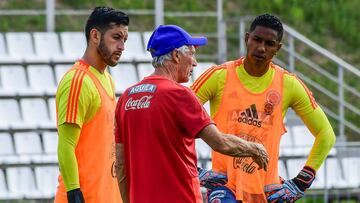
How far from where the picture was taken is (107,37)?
9055mm

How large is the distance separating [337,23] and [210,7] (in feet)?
8.17

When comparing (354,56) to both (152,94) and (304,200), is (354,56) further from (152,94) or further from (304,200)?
(152,94)

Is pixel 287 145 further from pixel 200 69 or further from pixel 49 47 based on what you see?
pixel 49 47

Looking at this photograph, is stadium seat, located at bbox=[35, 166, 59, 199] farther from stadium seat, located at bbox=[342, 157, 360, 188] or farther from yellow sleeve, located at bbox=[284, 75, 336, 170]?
yellow sleeve, located at bbox=[284, 75, 336, 170]

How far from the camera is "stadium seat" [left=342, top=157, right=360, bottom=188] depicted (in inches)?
637

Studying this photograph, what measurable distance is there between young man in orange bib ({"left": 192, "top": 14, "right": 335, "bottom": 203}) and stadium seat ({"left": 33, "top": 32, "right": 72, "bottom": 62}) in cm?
750

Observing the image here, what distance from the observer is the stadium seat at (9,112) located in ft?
52.6

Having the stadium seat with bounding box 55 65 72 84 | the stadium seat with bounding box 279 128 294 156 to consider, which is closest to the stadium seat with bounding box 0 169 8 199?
the stadium seat with bounding box 55 65 72 84

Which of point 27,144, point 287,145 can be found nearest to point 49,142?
point 27,144

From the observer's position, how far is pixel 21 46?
1697cm

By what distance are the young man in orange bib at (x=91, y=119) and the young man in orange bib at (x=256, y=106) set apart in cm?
79

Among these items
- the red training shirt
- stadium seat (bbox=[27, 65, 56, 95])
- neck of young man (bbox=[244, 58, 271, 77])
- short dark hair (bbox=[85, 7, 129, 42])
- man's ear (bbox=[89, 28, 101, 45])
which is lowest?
the red training shirt

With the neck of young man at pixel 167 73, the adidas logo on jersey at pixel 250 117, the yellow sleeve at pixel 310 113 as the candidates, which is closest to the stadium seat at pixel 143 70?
the yellow sleeve at pixel 310 113

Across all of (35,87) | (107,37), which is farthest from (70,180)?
(35,87)
